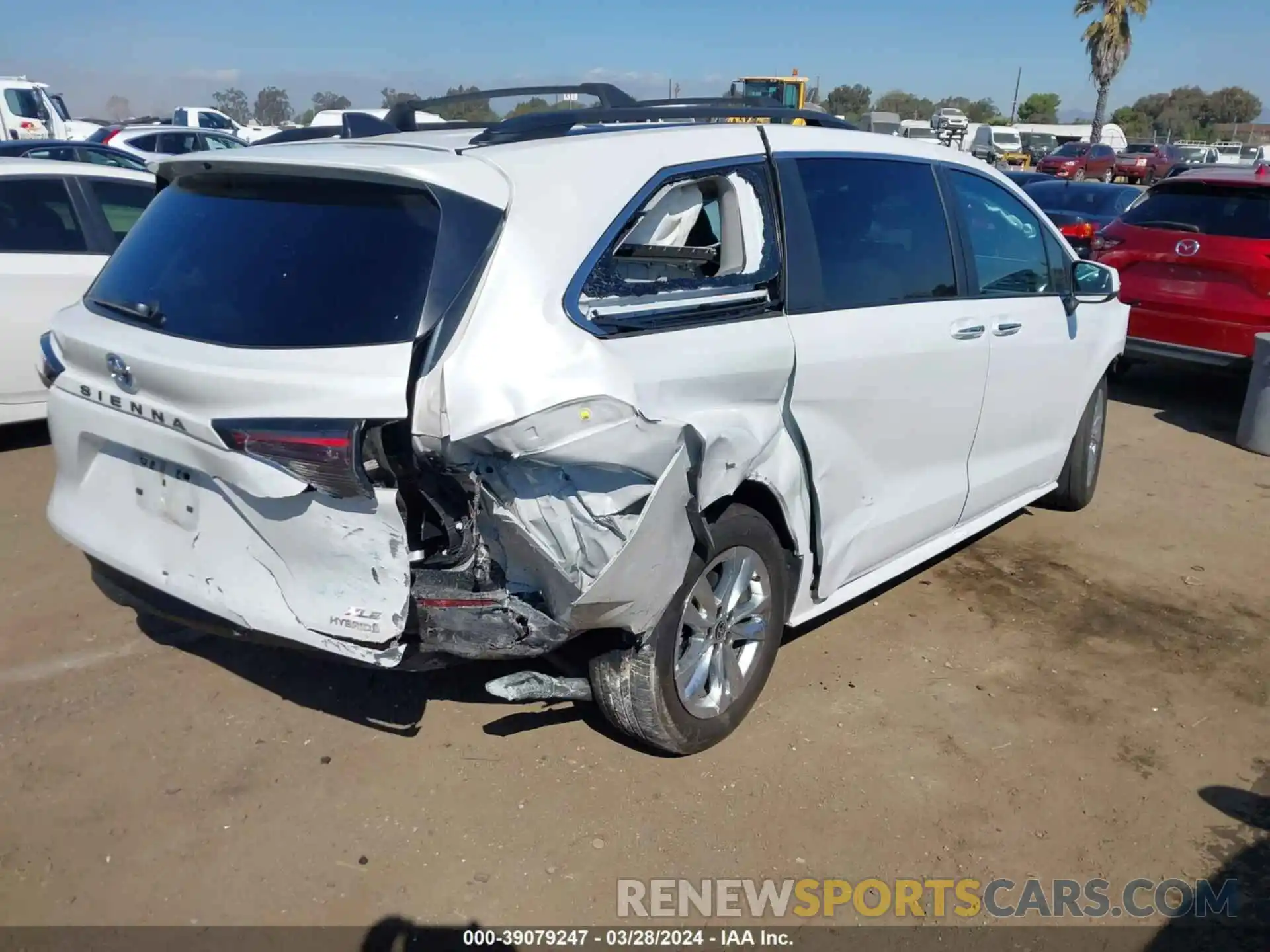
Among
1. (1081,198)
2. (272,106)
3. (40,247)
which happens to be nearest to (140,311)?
(40,247)

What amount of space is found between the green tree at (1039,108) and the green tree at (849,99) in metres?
12.4

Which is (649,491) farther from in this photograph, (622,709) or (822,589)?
(822,589)

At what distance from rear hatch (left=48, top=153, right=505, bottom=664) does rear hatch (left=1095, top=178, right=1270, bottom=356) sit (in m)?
6.46

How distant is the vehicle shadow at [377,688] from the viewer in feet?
11.5

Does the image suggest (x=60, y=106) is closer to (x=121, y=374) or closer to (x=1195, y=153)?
(x=121, y=374)

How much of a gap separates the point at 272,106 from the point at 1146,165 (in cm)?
5583

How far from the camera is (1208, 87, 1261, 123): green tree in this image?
7031 centimetres

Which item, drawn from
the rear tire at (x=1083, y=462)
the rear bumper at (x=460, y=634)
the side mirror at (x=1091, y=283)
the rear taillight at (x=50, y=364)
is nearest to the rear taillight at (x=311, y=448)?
the rear bumper at (x=460, y=634)

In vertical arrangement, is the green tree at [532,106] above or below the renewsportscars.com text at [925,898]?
above

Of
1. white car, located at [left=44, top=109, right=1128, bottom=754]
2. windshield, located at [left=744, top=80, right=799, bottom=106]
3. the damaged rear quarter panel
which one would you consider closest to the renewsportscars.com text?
white car, located at [left=44, top=109, right=1128, bottom=754]

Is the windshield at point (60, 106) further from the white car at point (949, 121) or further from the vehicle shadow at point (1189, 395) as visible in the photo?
the white car at point (949, 121)

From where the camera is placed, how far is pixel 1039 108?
79438 mm

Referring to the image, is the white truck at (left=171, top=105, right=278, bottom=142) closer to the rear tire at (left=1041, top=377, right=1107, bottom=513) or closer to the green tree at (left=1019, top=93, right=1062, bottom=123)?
the rear tire at (left=1041, top=377, right=1107, bottom=513)

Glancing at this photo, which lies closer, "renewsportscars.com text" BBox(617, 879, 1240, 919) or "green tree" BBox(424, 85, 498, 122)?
"renewsportscars.com text" BBox(617, 879, 1240, 919)
